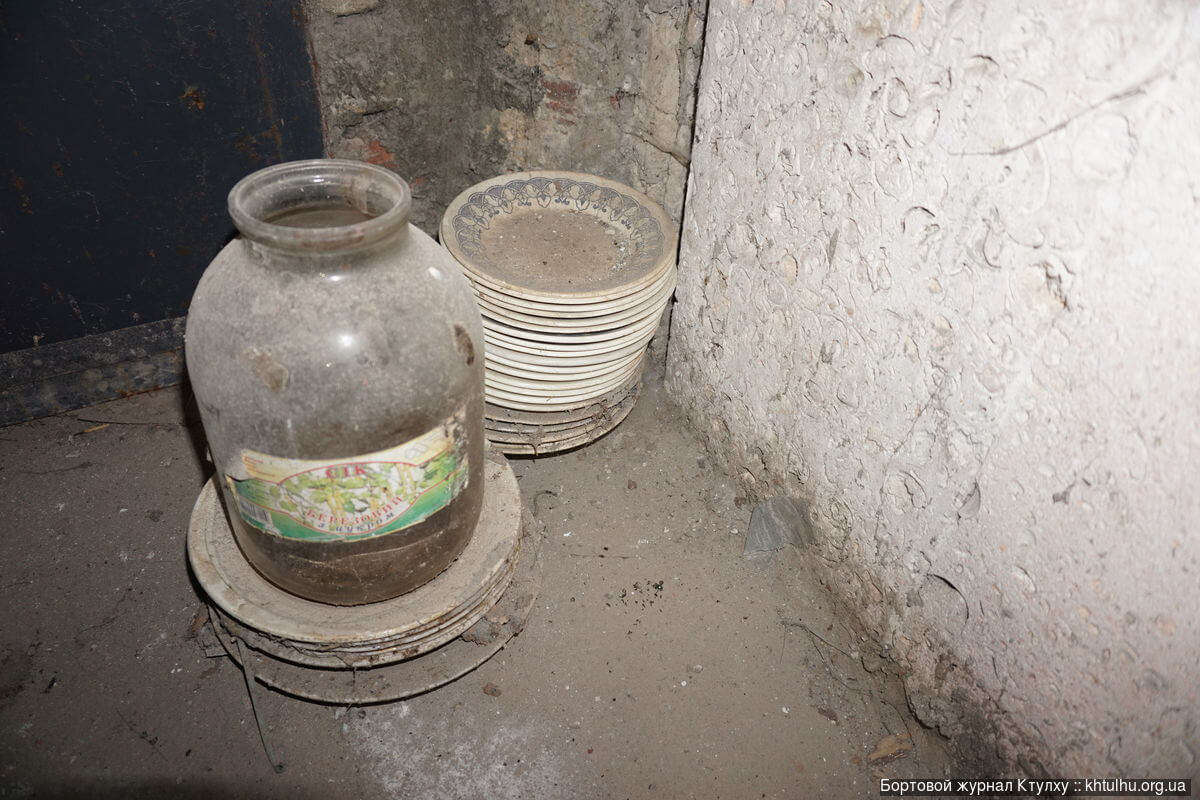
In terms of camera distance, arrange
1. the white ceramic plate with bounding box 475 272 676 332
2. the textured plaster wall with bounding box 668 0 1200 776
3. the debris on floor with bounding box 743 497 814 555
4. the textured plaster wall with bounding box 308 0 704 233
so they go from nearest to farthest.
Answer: the textured plaster wall with bounding box 668 0 1200 776 → the white ceramic plate with bounding box 475 272 676 332 → the debris on floor with bounding box 743 497 814 555 → the textured plaster wall with bounding box 308 0 704 233

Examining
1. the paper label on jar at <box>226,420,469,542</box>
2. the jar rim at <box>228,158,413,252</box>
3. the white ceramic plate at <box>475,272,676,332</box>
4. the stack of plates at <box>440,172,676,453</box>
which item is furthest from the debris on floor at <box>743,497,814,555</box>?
the jar rim at <box>228,158,413,252</box>

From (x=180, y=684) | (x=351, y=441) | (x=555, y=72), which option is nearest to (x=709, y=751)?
(x=351, y=441)

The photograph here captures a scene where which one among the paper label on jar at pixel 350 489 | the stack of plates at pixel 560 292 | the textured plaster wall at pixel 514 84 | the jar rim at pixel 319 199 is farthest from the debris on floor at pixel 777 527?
the jar rim at pixel 319 199

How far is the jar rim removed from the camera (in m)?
1.67

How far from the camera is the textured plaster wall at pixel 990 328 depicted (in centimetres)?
155

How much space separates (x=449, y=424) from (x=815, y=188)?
4.04 ft

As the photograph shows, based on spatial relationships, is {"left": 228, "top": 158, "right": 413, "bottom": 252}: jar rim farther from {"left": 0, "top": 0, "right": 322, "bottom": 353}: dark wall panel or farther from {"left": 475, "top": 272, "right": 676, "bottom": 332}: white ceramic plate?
{"left": 0, "top": 0, "right": 322, "bottom": 353}: dark wall panel

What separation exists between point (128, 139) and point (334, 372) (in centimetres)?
175

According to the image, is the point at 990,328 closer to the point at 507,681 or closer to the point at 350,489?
the point at 350,489

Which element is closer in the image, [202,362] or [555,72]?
[202,362]

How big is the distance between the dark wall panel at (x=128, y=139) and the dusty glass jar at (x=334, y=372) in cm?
128

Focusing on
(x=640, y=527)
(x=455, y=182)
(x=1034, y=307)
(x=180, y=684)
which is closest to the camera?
(x=1034, y=307)

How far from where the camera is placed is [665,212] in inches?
118

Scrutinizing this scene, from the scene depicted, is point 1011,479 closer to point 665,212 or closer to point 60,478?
point 665,212
